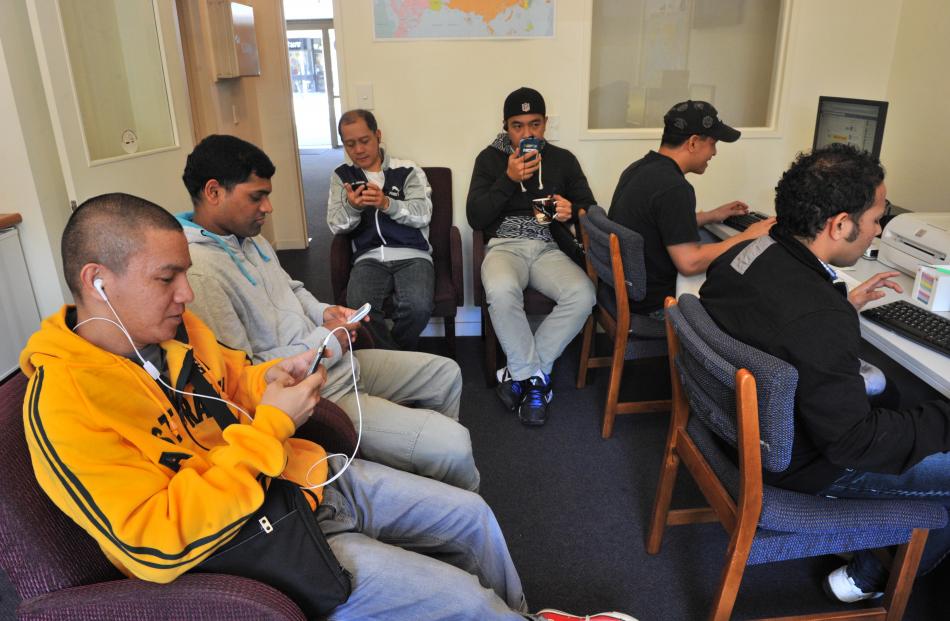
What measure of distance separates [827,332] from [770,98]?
236cm

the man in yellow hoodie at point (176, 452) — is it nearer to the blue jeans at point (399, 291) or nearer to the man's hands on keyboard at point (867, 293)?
the man's hands on keyboard at point (867, 293)

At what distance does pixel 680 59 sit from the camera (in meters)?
3.21

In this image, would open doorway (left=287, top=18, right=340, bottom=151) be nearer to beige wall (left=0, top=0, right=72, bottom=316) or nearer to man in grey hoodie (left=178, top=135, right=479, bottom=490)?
beige wall (left=0, top=0, right=72, bottom=316)

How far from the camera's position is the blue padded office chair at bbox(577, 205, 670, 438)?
2.24m

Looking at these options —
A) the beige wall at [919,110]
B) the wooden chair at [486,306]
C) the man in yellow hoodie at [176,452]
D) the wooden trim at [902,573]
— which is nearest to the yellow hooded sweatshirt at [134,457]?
the man in yellow hoodie at [176,452]

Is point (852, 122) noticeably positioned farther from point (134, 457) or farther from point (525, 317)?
point (134, 457)

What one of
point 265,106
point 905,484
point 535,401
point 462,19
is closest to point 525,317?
point 535,401

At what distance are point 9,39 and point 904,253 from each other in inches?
121

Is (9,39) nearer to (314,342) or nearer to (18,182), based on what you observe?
(18,182)

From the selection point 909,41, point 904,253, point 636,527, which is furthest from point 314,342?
point 909,41

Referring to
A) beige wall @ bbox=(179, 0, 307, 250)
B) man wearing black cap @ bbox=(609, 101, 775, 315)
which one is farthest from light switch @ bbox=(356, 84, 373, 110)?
beige wall @ bbox=(179, 0, 307, 250)

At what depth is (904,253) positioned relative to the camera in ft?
6.81

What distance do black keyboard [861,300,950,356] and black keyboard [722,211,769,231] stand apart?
94 cm

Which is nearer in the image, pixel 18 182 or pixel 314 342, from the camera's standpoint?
pixel 314 342
